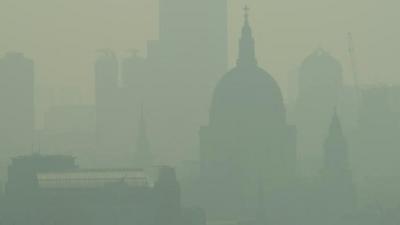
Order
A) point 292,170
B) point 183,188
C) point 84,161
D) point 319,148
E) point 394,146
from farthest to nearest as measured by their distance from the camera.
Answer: point 394,146
point 319,148
point 84,161
point 292,170
point 183,188

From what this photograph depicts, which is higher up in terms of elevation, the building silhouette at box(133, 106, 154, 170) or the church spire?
the church spire

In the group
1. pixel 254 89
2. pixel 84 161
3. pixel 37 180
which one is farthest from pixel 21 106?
pixel 37 180

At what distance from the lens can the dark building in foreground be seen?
8319cm

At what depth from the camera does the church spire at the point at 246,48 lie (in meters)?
138

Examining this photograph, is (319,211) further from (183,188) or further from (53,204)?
(53,204)

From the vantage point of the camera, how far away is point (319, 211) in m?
113

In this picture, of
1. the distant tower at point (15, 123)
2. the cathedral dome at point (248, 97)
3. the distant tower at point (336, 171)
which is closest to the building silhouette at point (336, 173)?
the distant tower at point (336, 171)

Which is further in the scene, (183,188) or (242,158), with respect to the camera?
(242,158)

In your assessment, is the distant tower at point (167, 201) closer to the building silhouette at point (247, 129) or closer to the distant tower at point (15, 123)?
the building silhouette at point (247, 129)

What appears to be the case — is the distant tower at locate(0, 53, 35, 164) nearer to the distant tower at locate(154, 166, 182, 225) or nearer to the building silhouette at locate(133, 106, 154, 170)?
the building silhouette at locate(133, 106, 154, 170)

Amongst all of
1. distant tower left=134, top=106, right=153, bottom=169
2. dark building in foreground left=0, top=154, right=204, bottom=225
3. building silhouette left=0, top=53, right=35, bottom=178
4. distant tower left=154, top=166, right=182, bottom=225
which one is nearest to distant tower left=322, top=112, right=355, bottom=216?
dark building in foreground left=0, top=154, right=204, bottom=225

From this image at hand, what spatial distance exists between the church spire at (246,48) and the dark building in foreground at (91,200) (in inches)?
1803

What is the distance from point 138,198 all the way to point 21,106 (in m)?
113

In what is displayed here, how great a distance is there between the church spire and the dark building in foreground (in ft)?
150
